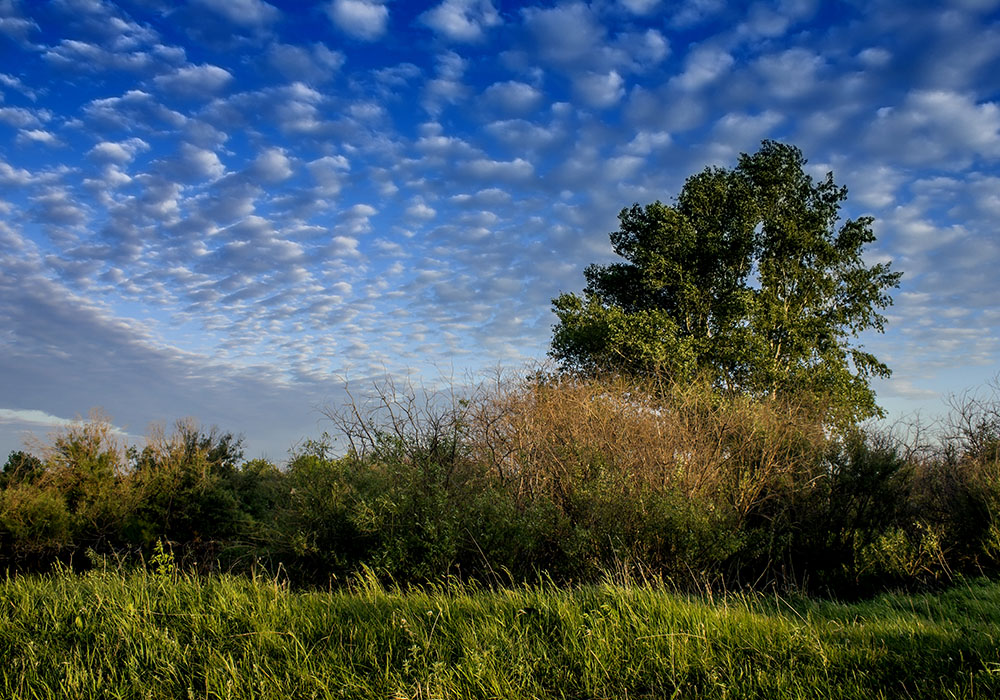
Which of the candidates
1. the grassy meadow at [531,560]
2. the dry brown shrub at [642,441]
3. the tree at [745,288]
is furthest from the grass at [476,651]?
the tree at [745,288]

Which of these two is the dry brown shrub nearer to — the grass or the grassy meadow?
the grassy meadow

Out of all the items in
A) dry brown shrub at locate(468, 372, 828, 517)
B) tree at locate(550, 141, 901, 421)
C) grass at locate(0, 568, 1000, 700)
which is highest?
tree at locate(550, 141, 901, 421)

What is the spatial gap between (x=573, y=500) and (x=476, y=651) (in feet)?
19.6

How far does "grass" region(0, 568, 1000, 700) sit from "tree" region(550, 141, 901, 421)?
18303 millimetres

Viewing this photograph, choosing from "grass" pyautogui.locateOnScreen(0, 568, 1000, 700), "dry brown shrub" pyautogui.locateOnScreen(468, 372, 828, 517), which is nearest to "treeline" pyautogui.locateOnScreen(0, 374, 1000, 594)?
"dry brown shrub" pyautogui.locateOnScreen(468, 372, 828, 517)

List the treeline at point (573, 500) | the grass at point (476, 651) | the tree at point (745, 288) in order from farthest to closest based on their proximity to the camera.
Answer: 1. the tree at point (745, 288)
2. the treeline at point (573, 500)
3. the grass at point (476, 651)

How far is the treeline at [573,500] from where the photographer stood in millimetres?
10258

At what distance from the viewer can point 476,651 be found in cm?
516

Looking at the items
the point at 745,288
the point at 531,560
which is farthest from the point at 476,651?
the point at 745,288

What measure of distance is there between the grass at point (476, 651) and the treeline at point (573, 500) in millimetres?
2928

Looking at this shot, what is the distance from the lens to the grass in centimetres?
487

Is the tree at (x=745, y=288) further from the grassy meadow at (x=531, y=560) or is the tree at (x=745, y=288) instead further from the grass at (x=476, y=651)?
the grass at (x=476, y=651)

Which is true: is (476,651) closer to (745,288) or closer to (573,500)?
(573,500)

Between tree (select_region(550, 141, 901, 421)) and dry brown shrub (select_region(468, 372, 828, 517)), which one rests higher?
tree (select_region(550, 141, 901, 421))
